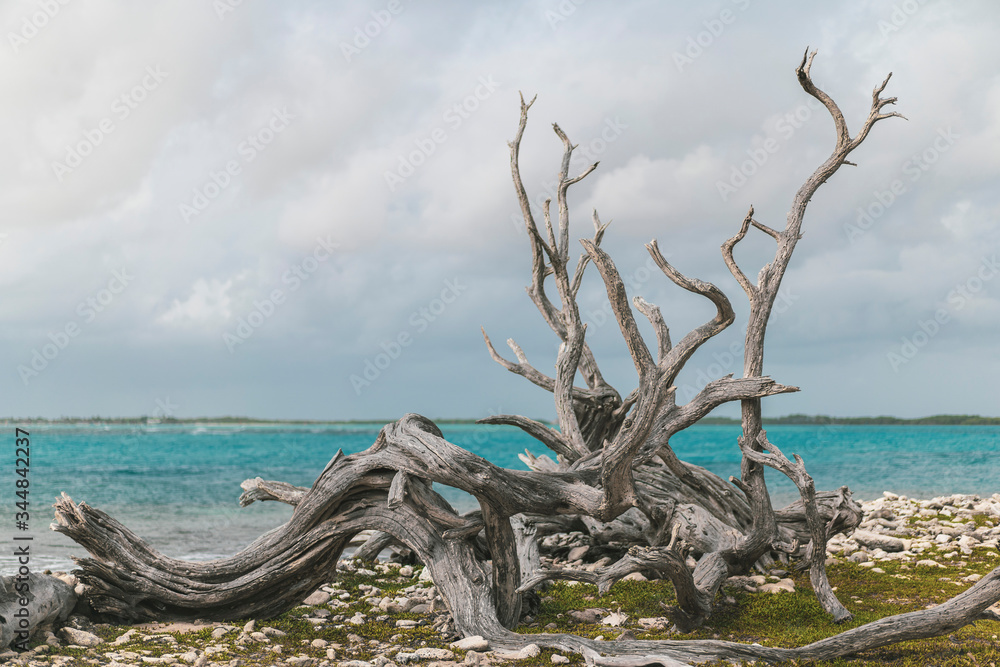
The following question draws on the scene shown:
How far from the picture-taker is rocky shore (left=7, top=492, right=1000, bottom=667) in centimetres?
577

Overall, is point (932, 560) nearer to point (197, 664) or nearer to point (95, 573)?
point (197, 664)

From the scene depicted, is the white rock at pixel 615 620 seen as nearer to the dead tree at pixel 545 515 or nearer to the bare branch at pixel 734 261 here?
the dead tree at pixel 545 515

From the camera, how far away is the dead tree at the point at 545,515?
5.62m

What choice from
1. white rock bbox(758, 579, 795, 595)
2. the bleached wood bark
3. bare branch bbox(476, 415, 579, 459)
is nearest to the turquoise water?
the bleached wood bark

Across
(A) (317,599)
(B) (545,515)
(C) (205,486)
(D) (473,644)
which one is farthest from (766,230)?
(C) (205,486)

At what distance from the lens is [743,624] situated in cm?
687

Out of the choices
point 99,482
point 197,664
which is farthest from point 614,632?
point 99,482

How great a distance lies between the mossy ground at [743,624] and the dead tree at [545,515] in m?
0.28

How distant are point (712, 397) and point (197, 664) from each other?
5381 mm

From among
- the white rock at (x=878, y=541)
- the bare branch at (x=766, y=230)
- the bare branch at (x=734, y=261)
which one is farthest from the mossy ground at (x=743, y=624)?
the bare branch at (x=766, y=230)

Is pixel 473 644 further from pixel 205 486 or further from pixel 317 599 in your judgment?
pixel 205 486

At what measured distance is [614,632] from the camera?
6.56 m

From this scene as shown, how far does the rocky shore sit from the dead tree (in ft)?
1.00

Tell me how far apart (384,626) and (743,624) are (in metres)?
3.60
